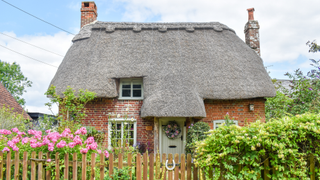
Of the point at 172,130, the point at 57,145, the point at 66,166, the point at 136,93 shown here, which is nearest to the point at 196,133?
the point at 172,130

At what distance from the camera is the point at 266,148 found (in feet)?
10.9

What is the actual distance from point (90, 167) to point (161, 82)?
5.19 metres

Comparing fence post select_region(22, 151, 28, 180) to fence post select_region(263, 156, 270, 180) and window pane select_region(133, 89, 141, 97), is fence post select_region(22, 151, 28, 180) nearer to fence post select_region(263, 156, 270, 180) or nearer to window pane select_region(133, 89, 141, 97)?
fence post select_region(263, 156, 270, 180)

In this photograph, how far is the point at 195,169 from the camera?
12.6ft

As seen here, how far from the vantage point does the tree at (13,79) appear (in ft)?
78.0

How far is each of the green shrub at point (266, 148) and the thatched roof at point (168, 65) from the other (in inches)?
181

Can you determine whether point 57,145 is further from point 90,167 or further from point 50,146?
point 90,167

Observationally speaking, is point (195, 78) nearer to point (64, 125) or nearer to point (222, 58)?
point (222, 58)

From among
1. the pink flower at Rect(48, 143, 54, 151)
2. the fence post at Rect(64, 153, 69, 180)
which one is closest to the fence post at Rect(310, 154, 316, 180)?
the fence post at Rect(64, 153, 69, 180)

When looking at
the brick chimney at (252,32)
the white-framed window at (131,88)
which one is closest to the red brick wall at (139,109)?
the white-framed window at (131,88)

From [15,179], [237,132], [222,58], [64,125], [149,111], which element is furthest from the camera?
[222,58]

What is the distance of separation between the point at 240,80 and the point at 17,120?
337 inches

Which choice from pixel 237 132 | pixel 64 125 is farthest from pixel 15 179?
pixel 237 132

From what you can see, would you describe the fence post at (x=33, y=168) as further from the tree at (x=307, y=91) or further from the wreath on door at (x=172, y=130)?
the tree at (x=307, y=91)
